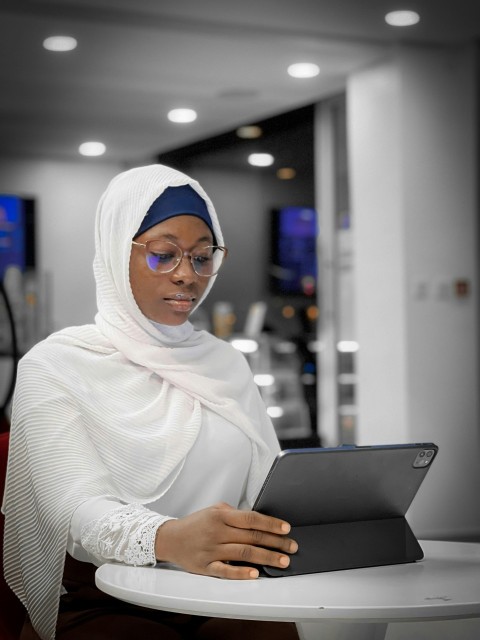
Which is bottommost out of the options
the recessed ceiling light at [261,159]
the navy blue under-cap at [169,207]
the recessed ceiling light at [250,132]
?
the navy blue under-cap at [169,207]

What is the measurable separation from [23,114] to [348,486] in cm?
722

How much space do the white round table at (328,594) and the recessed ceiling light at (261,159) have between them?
25.5 ft

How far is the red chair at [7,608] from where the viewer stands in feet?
6.00

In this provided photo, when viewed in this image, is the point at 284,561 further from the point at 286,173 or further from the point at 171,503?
the point at 286,173

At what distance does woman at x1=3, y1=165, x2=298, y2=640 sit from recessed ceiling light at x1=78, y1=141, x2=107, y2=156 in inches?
305

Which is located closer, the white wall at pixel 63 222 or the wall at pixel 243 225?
the wall at pixel 243 225

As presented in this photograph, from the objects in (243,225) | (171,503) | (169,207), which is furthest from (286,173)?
(171,503)

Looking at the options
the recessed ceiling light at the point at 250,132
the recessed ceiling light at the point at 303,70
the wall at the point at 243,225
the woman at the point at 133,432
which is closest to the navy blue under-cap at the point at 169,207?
the woman at the point at 133,432

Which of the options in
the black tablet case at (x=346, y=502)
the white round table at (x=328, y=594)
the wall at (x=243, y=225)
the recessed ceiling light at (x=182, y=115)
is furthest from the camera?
the wall at (x=243, y=225)

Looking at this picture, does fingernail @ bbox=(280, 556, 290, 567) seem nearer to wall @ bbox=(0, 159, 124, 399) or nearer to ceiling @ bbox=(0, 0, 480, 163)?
ceiling @ bbox=(0, 0, 480, 163)

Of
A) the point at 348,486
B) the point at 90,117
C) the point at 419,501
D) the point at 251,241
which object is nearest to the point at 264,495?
the point at 348,486

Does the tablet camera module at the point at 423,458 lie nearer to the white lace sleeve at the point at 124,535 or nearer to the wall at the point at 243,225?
the white lace sleeve at the point at 124,535

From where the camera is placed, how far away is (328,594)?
4.36ft

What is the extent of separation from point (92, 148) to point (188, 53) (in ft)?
12.3
